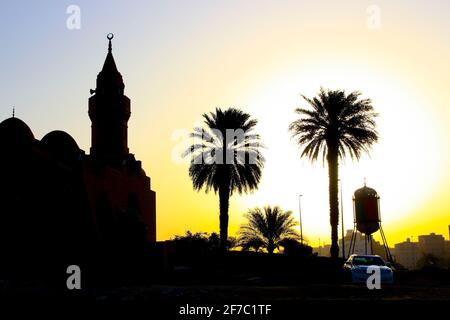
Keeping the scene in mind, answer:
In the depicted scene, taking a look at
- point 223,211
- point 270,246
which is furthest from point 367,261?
point 270,246

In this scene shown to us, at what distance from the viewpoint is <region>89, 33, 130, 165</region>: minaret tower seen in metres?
42.9

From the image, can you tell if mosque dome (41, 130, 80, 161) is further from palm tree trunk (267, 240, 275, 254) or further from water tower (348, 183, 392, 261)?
palm tree trunk (267, 240, 275, 254)

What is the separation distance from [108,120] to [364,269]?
84.7ft

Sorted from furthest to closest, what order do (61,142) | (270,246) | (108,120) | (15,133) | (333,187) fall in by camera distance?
(270,246) < (108,120) < (333,187) < (61,142) < (15,133)

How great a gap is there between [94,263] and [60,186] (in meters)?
6.91

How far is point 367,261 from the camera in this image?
24.0 meters

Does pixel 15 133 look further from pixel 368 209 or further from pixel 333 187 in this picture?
pixel 368 209

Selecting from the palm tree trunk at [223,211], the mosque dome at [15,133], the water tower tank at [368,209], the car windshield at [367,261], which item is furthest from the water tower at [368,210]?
the mosque dome at [15,133]

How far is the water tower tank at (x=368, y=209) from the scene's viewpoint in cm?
4409

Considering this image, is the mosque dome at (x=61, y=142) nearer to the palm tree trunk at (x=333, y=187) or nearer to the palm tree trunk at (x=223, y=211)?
the palm tree trunk at (x=223, y=211)

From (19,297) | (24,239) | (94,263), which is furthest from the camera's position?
(24,239)
